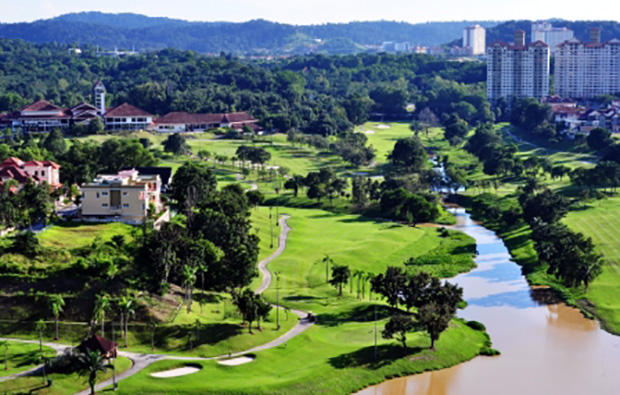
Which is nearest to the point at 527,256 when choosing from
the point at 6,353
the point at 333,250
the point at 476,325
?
the point at 333,250

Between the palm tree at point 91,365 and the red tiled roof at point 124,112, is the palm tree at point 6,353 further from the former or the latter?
the red tiled roof at point 124,112

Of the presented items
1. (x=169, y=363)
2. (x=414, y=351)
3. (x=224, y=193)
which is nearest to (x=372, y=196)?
(x=224, y=193)

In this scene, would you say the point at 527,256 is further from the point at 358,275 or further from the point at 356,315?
the point at 356,315

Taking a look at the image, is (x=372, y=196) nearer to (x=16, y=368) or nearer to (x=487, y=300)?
(x=487, y=300)

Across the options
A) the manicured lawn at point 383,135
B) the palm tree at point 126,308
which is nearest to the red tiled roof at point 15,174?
the palm tree at point 126,308

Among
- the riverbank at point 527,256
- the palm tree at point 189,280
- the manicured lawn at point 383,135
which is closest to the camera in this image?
the palm tree at point 189,280

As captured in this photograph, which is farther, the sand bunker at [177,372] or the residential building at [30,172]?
the residential building at [30,172]
